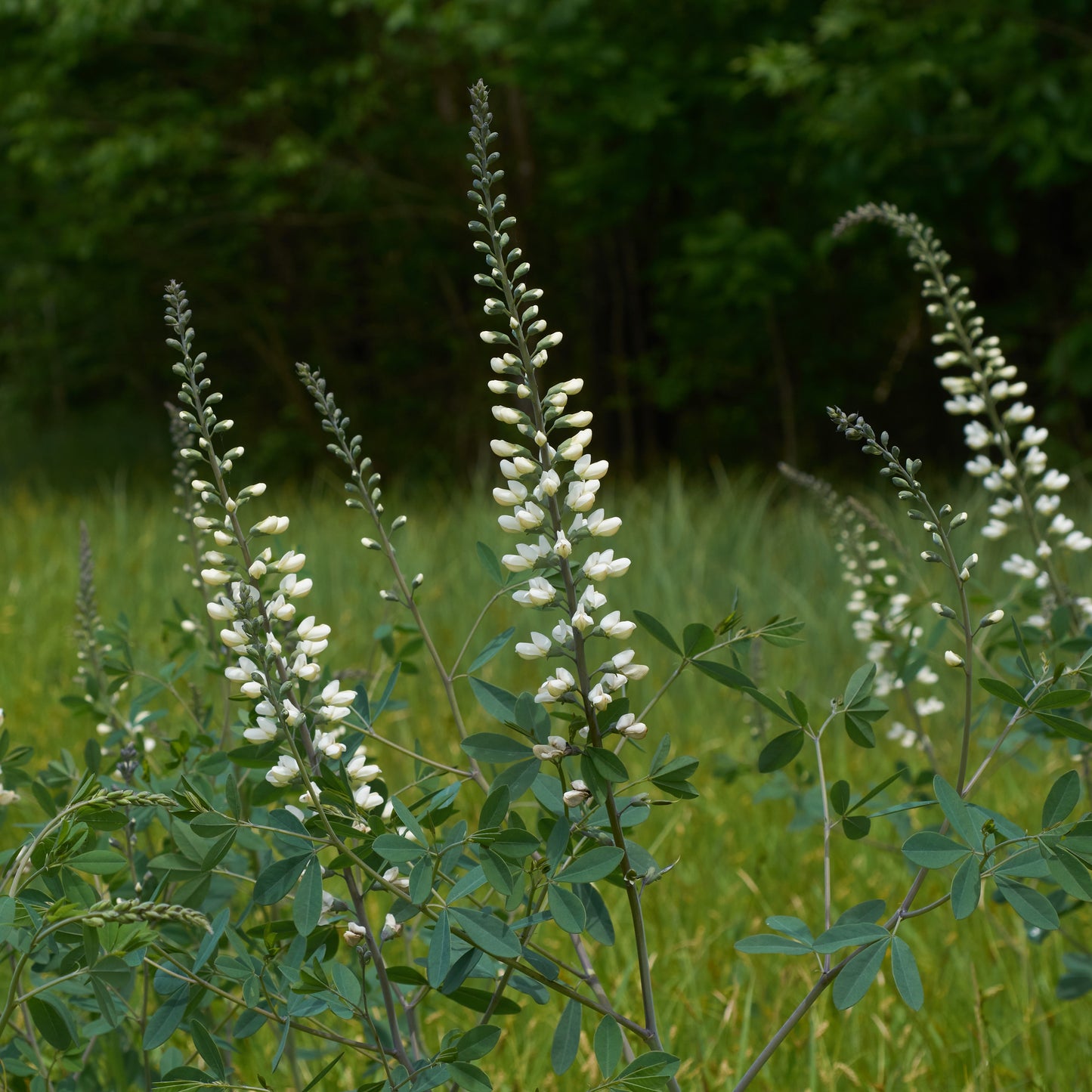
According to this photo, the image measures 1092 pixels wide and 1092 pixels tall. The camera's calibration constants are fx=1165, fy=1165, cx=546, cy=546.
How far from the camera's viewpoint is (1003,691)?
1.25m

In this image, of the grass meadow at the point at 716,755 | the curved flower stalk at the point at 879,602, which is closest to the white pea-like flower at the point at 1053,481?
the curved flower stalk at the point at 879,602

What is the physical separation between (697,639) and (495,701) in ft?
0.80

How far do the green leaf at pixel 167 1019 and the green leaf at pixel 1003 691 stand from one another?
954 millimetres

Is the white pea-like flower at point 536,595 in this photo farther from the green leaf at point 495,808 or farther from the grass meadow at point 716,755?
the grass meadow at point 716,755

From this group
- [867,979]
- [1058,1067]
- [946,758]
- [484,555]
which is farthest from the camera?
[946,758]

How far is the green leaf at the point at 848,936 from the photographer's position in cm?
125

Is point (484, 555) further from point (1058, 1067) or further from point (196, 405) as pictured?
point (1058, 1067)

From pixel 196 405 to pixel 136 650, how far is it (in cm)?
181

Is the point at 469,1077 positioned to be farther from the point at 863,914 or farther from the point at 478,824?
the point at 863,914

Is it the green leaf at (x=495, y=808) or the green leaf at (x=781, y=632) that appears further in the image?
the green leaf at (x=781, y=632)

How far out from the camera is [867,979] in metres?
1.25

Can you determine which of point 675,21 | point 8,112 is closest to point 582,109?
point 675,21

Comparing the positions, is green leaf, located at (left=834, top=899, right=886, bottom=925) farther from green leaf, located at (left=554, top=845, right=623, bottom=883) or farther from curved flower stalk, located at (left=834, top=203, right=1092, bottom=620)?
curved flower stalk, located at (left=834, top=203, right=1092, bottom=620)

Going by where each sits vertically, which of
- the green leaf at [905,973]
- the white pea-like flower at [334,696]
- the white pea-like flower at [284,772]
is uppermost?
the white pea-like flower at [334,696]
